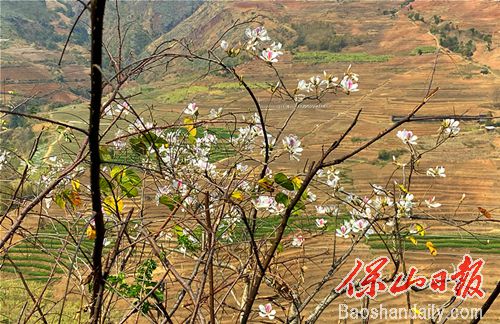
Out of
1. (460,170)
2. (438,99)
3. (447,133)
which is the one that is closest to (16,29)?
(438,99)

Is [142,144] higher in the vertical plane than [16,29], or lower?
higher

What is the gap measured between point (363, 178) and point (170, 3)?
54682 mm

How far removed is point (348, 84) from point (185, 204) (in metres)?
0.49

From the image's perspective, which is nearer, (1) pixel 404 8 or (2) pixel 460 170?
(2) pixel 460 170

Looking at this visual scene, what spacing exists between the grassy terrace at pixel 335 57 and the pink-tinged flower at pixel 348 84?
37.6 m

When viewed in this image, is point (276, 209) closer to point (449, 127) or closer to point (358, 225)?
point (358, 225)

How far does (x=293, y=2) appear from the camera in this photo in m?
52.1

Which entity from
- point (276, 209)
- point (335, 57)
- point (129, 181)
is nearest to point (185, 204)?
point (129, 181)

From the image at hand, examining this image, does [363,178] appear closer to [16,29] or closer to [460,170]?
[460,170]

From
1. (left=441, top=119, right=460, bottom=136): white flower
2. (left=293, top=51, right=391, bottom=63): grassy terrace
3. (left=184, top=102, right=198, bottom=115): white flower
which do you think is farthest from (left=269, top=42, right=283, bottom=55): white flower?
(left=293, top=51, right=391, bottom=63): grassy terrace

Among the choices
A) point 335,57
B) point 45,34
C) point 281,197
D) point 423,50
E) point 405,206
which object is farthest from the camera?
point 45,34

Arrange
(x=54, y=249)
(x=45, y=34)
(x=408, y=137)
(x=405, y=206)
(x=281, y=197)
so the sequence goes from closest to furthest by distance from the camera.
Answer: (x=54, y=249) → (x=281, y=197) → (x=405, y=206) → (x=408, y=137) → (x=45, y=34)

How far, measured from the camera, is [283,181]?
0.82 meters

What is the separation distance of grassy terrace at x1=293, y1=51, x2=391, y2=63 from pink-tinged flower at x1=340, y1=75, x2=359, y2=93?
123 feet
